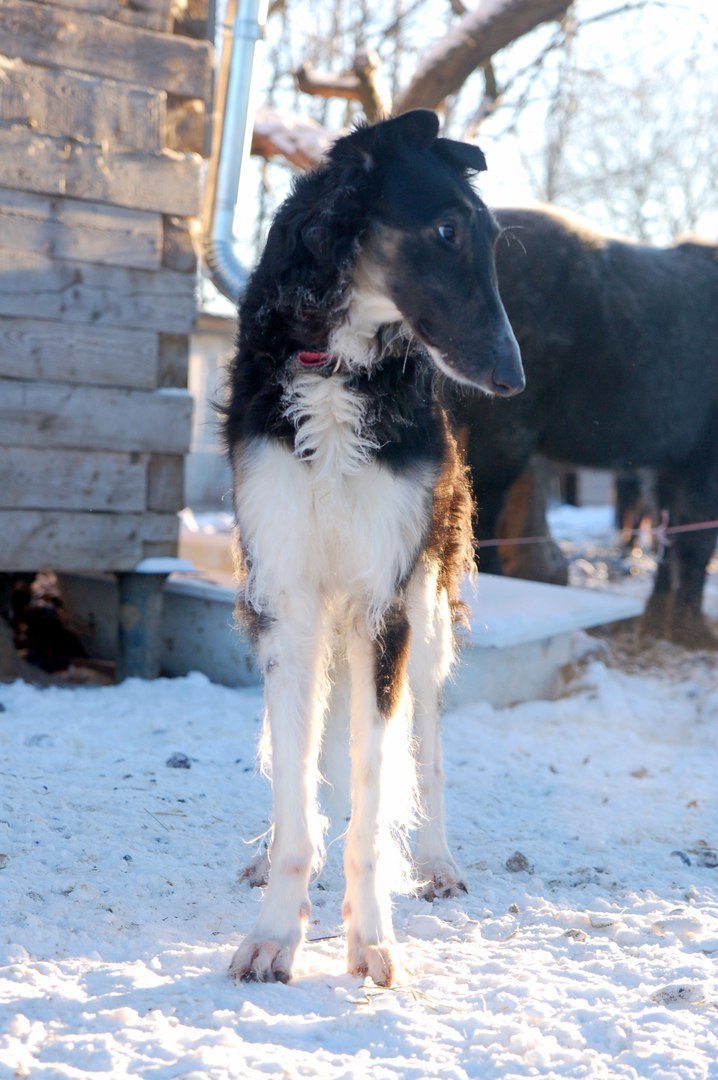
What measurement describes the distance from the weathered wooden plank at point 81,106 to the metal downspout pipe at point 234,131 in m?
1.92

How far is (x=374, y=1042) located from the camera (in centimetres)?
243

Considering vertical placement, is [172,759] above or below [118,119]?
below

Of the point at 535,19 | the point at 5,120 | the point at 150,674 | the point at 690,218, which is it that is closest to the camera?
the point at 5,120

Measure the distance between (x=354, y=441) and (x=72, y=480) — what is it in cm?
335

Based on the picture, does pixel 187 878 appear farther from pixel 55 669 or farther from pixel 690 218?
pixel 690 218

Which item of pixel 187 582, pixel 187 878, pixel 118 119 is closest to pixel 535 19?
pixel 118 119

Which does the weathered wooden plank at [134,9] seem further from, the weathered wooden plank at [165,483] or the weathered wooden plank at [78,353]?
the weathered wooden plank at [165,483]

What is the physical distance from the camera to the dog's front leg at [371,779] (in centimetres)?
288

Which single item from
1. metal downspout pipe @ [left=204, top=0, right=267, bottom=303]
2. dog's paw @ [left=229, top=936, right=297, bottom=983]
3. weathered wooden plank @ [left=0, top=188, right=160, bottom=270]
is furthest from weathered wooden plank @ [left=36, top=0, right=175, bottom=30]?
dog's paw @ [left=229, top=936, right=297, bottom=983]

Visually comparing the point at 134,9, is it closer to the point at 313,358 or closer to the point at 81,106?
the point at 81,106

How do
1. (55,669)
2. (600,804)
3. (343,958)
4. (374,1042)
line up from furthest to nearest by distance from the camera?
1. (55,669)
2. (600,804)
3. (343,958)
4. (374,1042)

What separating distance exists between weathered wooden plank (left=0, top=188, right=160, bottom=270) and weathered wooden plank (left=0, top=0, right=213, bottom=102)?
70 cm

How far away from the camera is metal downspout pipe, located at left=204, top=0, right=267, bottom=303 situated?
784cm

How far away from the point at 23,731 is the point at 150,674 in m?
1.33
